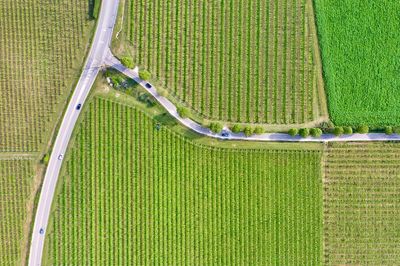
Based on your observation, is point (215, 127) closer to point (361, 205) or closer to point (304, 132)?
point (304, 132)

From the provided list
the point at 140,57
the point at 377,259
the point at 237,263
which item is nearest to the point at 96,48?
the point at 140,57

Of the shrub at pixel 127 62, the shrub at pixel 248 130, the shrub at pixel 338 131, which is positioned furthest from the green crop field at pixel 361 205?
the shrub at pixel 127 62

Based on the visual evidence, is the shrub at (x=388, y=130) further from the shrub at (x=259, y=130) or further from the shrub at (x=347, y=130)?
the shrub at (x=259, y=130)

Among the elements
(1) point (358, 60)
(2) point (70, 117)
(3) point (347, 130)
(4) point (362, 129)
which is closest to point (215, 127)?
(3) point (347, 130)

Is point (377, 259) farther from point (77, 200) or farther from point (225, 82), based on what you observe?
point (77, 200)

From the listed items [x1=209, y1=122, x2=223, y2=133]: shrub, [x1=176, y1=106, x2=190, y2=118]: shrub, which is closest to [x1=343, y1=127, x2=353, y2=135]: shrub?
[x1=209, y1=122, x2=223, y2=133]: shrub
